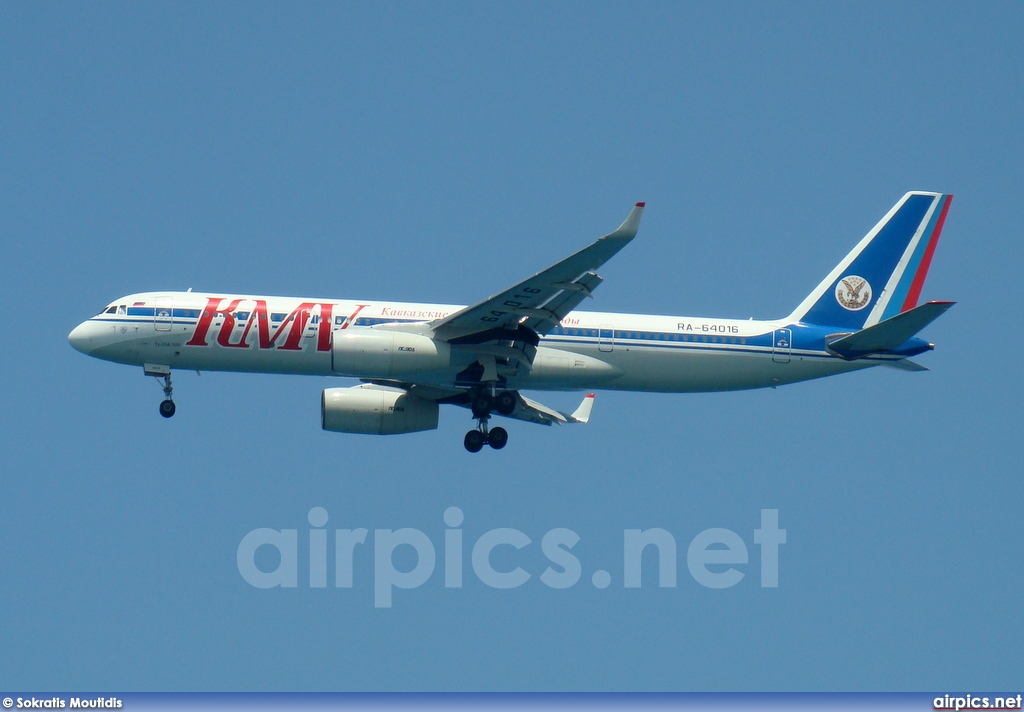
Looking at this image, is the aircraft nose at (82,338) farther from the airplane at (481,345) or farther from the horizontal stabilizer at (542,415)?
the horizontal stabilizer at (542,415)

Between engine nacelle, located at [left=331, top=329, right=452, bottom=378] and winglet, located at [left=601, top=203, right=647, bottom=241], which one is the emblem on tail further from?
engine nacelle, located at [left=331, top=329, right=452, bottom=378]

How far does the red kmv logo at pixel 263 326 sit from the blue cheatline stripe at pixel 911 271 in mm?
17783

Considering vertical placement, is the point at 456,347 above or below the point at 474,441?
above

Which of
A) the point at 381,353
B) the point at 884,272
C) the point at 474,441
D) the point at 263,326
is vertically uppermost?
the point at 884,272

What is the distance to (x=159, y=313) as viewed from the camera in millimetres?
43156

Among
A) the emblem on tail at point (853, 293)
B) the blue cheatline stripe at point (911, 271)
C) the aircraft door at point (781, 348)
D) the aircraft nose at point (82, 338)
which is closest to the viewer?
the aircraft nose at point (82, 338)

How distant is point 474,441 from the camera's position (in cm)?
4394

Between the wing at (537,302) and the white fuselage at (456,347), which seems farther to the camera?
the white fuselage at (456,347)

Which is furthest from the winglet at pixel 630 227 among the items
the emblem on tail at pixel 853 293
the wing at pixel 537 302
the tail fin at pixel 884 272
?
the emblem on tail at pixel 853 293

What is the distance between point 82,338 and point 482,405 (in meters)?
12.7

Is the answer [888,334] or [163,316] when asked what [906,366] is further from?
[163,316]

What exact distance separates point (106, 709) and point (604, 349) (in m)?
18.6

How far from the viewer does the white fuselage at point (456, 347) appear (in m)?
42.4

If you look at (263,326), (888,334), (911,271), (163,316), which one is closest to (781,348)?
(888,334)
